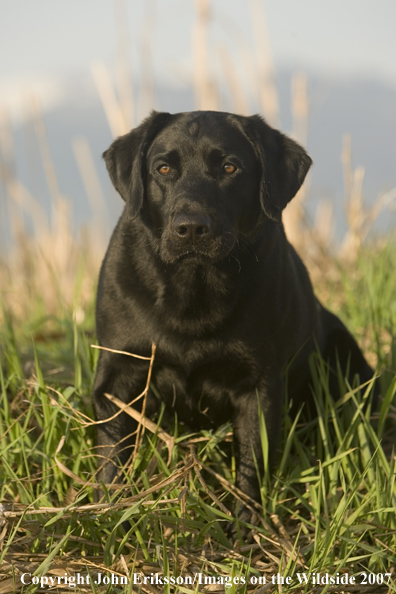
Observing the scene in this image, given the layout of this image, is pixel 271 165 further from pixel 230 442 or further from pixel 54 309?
pixel 54 309

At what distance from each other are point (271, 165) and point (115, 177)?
0.63 meters

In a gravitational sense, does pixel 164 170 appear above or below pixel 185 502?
above

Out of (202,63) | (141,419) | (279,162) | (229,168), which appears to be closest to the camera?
(141,419)

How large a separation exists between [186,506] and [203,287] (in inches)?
31.8

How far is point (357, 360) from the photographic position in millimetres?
3025

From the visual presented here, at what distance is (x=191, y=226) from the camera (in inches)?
86.4

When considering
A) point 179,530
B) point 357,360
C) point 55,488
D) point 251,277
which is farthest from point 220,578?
point 357,360

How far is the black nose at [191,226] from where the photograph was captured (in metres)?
2.19

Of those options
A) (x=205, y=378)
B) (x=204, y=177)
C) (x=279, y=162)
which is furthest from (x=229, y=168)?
(x=205, y=378)

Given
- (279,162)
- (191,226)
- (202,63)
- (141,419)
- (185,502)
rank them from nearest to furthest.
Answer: (185,502)
(191,226)
(141,419)
(279,162)
(202,63)

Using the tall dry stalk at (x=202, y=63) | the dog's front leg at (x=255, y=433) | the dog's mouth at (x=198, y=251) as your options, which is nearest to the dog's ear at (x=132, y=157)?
the dog's mouth at (x=198, y=251)

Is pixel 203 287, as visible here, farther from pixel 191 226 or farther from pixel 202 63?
pixel 202 63

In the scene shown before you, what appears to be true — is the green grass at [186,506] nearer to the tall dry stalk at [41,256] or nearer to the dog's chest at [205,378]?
the dog's chest at [205,378]

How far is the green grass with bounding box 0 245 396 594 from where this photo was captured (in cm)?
190
